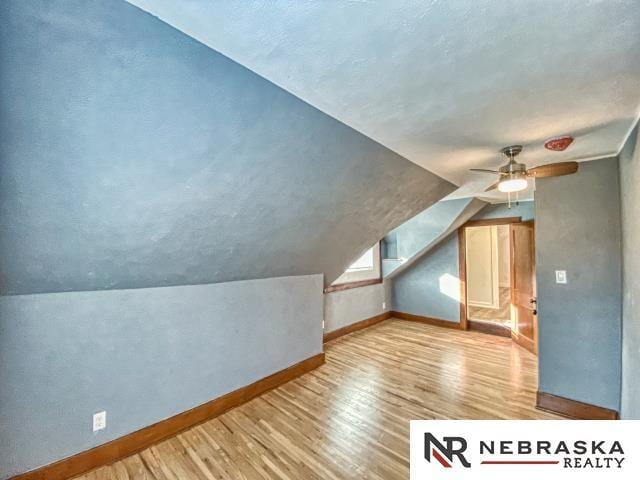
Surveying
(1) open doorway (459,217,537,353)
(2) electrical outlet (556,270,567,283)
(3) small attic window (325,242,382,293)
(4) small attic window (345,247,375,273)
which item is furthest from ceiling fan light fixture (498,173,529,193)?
(4) small attic window (345,247,375,273)

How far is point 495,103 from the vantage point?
151 centimetres

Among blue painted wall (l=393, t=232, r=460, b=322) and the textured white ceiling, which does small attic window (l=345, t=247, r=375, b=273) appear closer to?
blue painted wall (l=393, t=232, r=460, b=322)

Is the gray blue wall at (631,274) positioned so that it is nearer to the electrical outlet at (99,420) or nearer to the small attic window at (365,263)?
the small attic window at (365,263)

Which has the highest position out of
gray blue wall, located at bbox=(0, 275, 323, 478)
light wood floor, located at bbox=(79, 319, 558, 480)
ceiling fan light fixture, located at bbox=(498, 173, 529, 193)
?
ceiling fan light fixture, located at bbox=(498, 173, 529, 193)

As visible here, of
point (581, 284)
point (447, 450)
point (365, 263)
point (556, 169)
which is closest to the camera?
point (447, 450)

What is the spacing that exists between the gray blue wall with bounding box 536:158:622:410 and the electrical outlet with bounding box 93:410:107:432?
3.60m

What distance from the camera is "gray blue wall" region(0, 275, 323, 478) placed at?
5.56 feet

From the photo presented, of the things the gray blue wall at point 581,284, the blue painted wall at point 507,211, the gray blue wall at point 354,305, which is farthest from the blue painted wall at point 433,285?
the gray blue wall at point 581,284

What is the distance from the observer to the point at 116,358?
2020 mm

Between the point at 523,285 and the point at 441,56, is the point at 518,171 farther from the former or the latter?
the point at 523,285

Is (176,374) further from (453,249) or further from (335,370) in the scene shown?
(453,249)

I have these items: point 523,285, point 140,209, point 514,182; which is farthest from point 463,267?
point 140,209

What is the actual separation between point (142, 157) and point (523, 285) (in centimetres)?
483

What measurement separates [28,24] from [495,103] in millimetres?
1938
